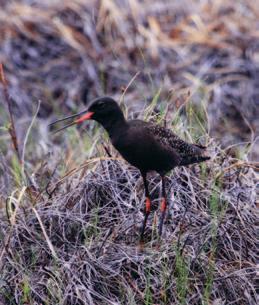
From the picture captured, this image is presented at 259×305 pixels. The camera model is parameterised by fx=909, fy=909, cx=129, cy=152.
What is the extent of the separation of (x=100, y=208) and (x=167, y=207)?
0.37m

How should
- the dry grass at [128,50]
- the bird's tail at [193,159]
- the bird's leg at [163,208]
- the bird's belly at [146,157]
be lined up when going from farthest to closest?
the dry grass at [128,50], the bird's tail at [193,159], the bird's leg at [163,208], the bird's belly at [146,157]

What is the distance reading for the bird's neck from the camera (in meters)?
4.72

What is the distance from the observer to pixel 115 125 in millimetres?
4742

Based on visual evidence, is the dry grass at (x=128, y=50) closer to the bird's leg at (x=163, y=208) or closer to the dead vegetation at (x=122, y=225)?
the dead vegetation at (x=122, y=225)

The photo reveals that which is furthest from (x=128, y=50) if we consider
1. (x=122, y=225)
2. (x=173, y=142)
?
(x=122, y=225)

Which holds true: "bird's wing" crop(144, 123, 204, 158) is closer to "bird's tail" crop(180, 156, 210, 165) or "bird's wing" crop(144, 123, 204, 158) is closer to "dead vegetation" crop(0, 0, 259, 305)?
"bird's tail" crop(180, 156, 210, 165)

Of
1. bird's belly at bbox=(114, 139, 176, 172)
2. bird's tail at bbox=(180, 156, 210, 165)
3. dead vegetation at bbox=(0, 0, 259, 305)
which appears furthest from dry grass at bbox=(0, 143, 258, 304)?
bird's belly at bbox=(114, 139, 176, 172)

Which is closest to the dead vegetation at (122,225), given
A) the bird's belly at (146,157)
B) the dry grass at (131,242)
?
the dry grass at (131,242)

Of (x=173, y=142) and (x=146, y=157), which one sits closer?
(x=146, y=157)

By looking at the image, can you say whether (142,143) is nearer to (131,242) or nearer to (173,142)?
(173,142)

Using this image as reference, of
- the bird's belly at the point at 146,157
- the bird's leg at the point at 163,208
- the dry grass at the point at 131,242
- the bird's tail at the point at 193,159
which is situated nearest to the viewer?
the dry grass at the point at 131,242

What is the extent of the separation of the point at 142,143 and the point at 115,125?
172mm

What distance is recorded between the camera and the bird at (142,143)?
4.69 m

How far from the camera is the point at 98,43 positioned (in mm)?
8578
